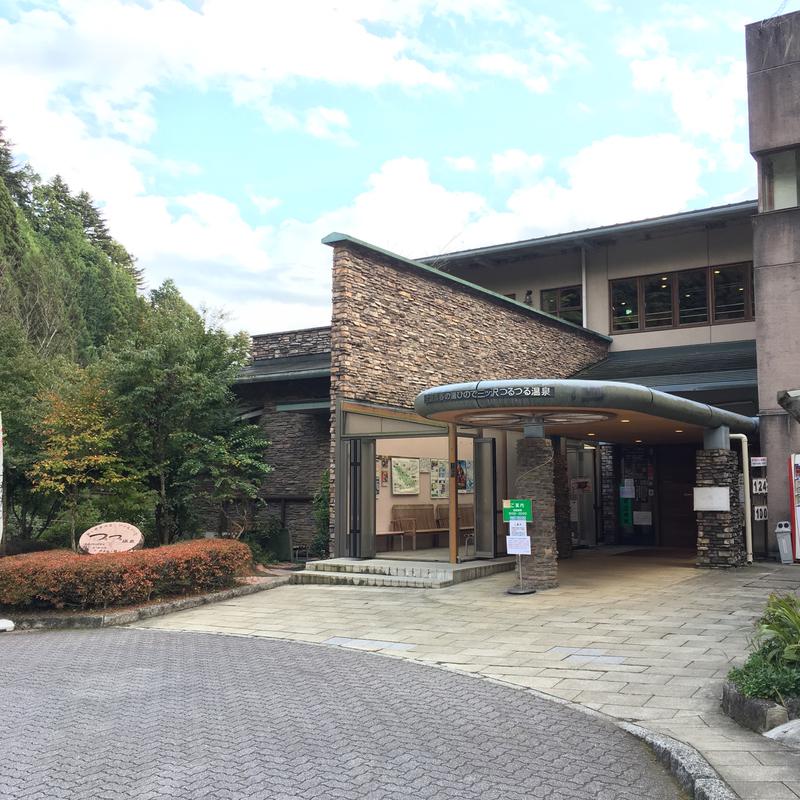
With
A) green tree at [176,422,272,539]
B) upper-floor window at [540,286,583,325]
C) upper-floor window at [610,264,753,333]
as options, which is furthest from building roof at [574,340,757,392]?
green tree at [176,422,272,539]

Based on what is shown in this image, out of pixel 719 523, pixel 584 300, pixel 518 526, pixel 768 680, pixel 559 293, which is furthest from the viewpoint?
pixel 559 293

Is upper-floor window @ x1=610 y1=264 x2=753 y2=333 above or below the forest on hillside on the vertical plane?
above

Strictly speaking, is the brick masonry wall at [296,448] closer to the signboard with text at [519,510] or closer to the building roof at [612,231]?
the signboard with text at [519,510]

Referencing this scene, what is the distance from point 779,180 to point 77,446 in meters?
15.0

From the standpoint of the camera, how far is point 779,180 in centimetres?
1792

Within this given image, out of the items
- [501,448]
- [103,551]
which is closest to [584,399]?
[501,448]

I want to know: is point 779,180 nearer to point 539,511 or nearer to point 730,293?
point 730,293

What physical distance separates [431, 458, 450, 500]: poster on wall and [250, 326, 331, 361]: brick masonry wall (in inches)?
177

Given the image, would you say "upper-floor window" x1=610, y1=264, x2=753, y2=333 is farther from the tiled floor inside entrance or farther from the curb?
the curb

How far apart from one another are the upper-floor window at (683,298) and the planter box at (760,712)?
18.9 metres

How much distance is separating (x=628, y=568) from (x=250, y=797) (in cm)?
1310

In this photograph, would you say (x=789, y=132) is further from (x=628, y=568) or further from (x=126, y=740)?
(x=126, y=740)

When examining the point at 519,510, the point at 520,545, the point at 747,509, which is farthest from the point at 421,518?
the point at 747,509

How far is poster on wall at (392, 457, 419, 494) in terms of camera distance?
16953 mm
